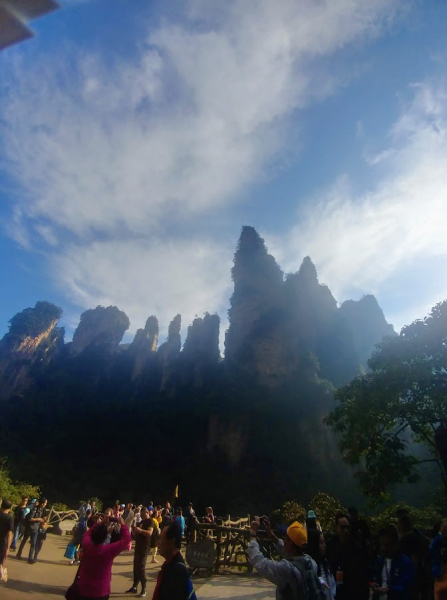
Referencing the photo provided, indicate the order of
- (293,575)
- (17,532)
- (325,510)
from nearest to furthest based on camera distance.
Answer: (293,575), (17,532), (325,510)

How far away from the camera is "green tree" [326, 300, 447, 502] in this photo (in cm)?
990

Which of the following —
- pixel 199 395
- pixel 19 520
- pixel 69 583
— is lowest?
pixel 69 583

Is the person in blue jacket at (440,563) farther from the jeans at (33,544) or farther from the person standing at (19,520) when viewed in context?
the person standing at (19,520)

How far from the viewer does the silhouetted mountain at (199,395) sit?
1512 inches

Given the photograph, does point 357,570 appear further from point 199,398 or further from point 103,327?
point 103,327

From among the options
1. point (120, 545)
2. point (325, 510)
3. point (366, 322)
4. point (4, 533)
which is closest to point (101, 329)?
point (366, 322)

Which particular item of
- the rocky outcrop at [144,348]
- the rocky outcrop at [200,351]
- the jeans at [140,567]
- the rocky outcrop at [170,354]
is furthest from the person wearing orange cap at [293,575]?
the rocky outcrop at [144,348]

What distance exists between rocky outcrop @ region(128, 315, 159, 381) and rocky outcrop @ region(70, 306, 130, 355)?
363 cm

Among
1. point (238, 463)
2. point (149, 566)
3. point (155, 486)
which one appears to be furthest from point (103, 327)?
point (149, 566)

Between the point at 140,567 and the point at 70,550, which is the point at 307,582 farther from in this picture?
the point at 70,550

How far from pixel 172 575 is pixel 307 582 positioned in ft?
3.57

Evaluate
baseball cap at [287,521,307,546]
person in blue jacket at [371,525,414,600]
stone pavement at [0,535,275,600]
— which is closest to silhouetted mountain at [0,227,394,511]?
stone pavement at [0,535,275,600]

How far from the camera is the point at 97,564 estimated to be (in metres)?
3.53

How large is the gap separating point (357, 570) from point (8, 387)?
248 feet
